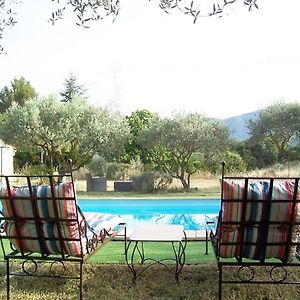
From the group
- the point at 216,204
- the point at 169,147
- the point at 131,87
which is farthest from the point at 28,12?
the point at 131,87

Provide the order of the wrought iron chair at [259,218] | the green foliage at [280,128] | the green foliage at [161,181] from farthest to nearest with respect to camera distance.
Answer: the green foliage at [280,128] < the green foliage at [161,181] < the wrought iron chair at [259,218]

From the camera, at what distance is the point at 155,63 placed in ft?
123

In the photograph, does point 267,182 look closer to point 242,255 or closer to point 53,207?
point 242,255

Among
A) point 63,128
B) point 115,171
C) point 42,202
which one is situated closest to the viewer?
point 42,202

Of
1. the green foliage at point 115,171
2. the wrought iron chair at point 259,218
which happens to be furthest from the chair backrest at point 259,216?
the green foliage at point 115,171

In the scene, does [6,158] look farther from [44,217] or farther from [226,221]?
[226,221]

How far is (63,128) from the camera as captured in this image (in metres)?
16.3

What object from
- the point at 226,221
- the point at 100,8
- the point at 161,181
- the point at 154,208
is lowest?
the point at 154,208

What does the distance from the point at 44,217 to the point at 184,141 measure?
40.4 ft

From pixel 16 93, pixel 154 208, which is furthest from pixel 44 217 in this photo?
pixel 16 93

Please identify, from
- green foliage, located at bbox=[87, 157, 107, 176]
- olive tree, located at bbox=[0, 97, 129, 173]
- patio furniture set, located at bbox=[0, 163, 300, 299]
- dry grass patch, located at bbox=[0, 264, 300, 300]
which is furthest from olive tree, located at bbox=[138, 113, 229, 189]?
patio furniture set, located at bbox=[0, 163, 300, 299]

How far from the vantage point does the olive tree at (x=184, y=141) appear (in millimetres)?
15641

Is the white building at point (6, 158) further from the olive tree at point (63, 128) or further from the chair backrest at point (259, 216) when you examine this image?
the chair backrest at point (259, 216)

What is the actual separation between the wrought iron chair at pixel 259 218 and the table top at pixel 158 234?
59 cm
